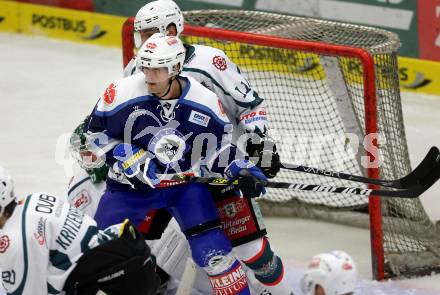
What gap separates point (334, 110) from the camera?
258 inches

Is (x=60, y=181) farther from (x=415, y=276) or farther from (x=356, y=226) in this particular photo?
(x=415, y=276)

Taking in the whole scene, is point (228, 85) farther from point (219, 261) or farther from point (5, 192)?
point (5, 192)

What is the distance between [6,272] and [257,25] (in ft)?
7.89

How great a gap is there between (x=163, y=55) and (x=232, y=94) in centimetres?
56

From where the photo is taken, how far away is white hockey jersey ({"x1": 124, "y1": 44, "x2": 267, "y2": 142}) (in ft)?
16.9

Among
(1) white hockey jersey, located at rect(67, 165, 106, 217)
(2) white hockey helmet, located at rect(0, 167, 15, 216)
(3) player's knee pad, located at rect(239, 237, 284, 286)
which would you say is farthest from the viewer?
(1) white hockey jersey, located at rect(67, 165, 106, 217)

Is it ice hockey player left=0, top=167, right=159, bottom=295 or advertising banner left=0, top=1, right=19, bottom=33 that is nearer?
ice hockey player left=0, top=167, right=159, bottom=295

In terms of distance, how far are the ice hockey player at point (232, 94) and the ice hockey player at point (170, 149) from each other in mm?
228

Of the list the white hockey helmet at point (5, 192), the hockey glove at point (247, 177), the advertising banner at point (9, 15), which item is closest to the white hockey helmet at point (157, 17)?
the hockey glove at point (247, 177)

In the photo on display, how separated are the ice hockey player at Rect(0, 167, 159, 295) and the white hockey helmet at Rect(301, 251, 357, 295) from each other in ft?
3.19

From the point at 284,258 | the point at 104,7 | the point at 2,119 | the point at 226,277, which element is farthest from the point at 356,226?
the point at 104,7

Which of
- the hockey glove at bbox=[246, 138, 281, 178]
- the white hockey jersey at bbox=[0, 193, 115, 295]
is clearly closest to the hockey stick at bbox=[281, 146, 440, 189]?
the hockey glove at bbox=[246, 138, 281, 178]

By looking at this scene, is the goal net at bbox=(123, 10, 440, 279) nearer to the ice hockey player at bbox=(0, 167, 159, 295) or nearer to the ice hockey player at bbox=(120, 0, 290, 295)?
the ice hockey player at bbox=(120, 0, 290, 295)

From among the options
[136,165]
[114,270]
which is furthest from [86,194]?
[114,270]
